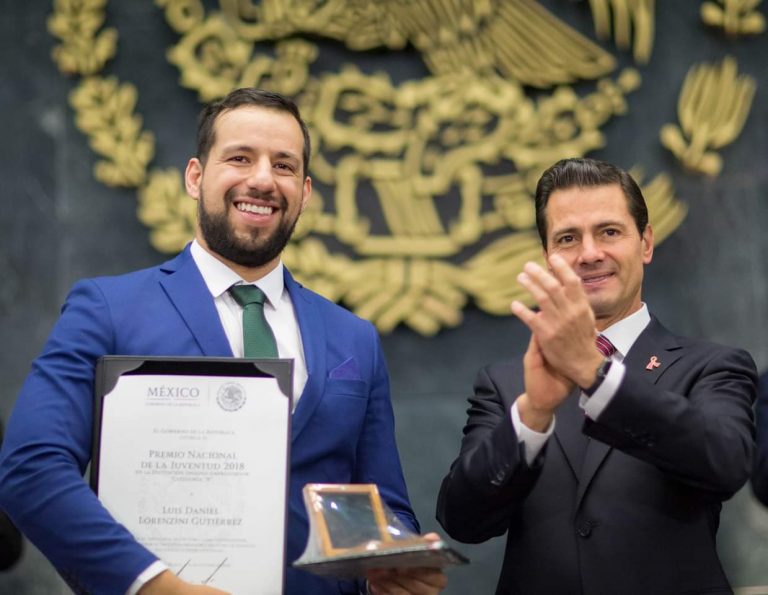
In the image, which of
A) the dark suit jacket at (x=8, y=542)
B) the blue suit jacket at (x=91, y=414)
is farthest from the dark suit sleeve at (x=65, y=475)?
the dark suit jacket at (x=8, y=542)

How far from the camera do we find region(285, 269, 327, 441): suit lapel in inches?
92.7

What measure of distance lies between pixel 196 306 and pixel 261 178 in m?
0.30

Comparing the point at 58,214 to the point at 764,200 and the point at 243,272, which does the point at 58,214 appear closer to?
the point at 243,272

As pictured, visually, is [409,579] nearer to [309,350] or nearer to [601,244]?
[309,350]

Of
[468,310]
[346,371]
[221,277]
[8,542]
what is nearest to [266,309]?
[221,277]

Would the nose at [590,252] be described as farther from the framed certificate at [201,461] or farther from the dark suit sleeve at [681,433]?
the framed certificate at [201,461]

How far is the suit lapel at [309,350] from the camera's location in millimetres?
2354

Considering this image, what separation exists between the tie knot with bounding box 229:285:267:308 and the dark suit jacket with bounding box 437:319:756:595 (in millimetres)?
531

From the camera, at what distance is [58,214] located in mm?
4328

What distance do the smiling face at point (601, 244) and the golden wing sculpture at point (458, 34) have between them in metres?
1.84

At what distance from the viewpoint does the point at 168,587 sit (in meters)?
2.06

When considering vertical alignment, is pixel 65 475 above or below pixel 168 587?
above

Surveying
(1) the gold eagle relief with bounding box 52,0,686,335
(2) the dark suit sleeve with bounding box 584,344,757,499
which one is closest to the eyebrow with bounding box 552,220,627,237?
(2) the dark suit sleeve with bounding box 584,344,757,499

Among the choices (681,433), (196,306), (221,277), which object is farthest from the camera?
(221,277)
